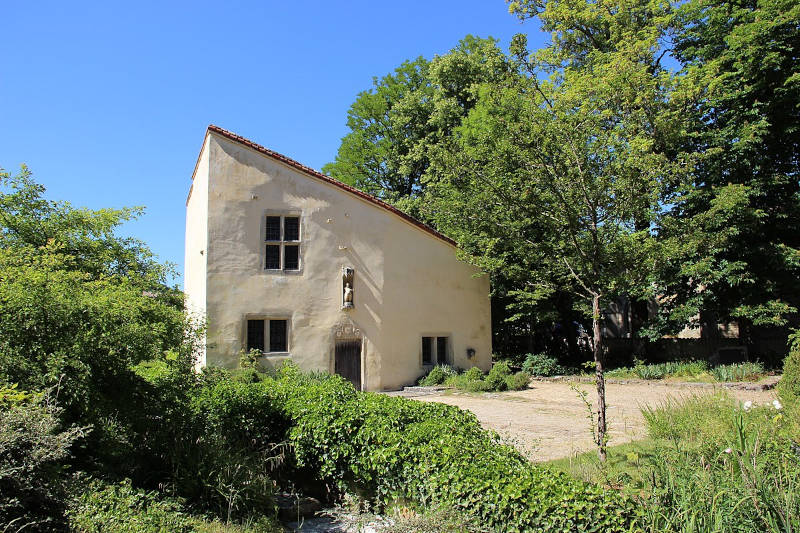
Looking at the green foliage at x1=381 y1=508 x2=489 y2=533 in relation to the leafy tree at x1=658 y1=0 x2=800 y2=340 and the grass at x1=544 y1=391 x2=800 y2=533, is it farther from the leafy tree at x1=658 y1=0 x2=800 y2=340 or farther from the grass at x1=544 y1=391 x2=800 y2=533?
the leafy tree at x1=658 y1=0 x2=800 y2=340

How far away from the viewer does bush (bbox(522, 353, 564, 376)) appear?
835 inches

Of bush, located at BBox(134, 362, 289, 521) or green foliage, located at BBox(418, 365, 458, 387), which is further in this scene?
green foliage, located at BBox(418, 365, 458, 387)

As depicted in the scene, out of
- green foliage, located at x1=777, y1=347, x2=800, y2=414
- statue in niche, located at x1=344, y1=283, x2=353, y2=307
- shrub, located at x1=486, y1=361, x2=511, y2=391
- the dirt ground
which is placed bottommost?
the dirt ground

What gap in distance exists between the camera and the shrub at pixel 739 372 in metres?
17.0

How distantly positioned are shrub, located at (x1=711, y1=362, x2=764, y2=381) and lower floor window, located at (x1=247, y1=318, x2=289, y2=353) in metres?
13.7

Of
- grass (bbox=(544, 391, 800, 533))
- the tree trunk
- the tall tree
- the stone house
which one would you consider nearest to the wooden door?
the stone house

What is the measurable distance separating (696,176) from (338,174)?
17968 millimetres

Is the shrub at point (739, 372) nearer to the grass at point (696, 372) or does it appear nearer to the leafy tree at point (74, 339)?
the grass at point (696, 372)

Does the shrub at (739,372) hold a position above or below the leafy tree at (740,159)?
below

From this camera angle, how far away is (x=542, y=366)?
842 inches

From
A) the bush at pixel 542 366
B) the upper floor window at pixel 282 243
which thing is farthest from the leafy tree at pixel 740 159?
the upper floor window at pixel 282 243

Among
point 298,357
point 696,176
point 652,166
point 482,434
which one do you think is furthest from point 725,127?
point 482,434

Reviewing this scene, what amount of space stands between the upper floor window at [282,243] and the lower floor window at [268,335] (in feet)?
5.66

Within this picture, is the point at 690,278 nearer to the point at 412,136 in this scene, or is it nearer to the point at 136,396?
the point at 412,136
